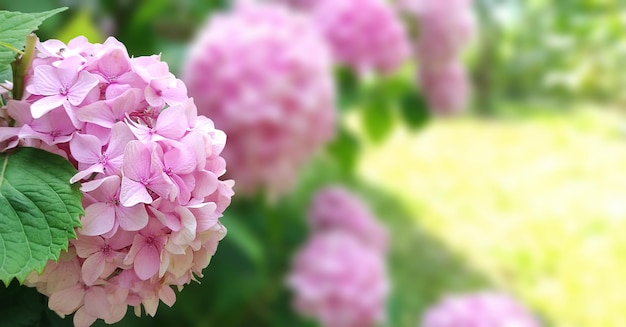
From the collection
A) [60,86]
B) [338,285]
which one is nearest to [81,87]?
[60,86]

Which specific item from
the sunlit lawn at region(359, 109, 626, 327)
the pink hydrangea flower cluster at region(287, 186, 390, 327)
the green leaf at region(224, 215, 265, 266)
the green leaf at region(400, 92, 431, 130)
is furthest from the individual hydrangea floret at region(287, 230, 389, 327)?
the sunlit lawn at region(359, 109, 626, 327)

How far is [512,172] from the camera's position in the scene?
172cm

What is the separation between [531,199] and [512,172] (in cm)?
12

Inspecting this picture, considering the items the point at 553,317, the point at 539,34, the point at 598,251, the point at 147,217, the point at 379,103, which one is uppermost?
the point at 539,34

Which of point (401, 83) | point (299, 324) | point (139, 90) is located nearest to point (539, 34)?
point (401, 83)

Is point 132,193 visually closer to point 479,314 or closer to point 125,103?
point 125,103

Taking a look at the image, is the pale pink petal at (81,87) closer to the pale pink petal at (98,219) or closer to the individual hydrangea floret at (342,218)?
the pale pink petal at (98,219)

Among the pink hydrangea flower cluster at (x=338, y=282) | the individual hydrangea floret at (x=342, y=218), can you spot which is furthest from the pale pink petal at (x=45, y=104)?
the individual hydrangea floret at (x=342, y=218)

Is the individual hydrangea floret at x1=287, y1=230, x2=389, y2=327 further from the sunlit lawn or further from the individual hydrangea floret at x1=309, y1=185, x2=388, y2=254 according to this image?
the sunlit lawn

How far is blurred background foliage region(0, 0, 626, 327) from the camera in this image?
114 centimetres

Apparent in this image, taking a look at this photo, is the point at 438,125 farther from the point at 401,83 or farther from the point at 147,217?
the point at 147,217

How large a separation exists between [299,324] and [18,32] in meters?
0.64

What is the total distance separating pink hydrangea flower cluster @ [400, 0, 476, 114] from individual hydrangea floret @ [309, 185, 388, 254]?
0.16 m

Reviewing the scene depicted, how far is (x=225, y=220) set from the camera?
600mm
